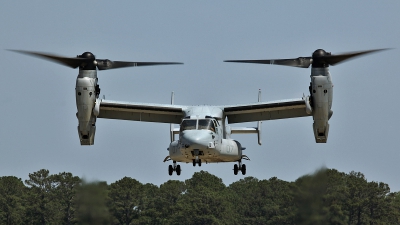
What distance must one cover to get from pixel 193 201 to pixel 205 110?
22415 mm

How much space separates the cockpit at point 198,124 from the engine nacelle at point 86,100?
10.8 ft

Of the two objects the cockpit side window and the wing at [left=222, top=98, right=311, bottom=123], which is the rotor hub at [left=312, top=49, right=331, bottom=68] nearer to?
the wing at [left=222, top=98, right=311, bottom=123]

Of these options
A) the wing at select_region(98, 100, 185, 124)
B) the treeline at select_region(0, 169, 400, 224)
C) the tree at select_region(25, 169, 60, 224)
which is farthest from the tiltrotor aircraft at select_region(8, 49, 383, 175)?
the tree at select_region(25, 169, 60, 224)

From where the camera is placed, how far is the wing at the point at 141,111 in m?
35.8

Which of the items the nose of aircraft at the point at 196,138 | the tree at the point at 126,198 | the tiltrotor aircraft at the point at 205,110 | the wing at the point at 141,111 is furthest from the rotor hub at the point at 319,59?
the tree at the point at 126,198

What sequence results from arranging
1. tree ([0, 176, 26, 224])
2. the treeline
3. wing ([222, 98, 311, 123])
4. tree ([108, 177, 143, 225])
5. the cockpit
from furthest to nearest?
tree ([0, 176, 26, 224]) → tree ([108, 177, 143, 225]) → the treeline → wing ([222, 98, 311, 123]) → the cockpit

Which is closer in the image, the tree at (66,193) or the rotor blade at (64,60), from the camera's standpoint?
the rotor blade at (64,60)

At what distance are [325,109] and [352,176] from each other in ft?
54.1

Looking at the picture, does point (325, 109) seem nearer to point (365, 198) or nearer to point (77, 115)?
point (77, 115)

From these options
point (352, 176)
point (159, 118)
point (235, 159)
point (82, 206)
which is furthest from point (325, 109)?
point (352, 176)

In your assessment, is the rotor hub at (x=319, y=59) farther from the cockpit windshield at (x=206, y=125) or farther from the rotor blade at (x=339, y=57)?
the cockpit windshield at (x=206, y=125)

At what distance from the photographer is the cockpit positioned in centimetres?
3356

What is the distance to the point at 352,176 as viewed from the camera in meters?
49.1

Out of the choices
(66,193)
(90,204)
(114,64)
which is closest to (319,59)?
(114,64)
